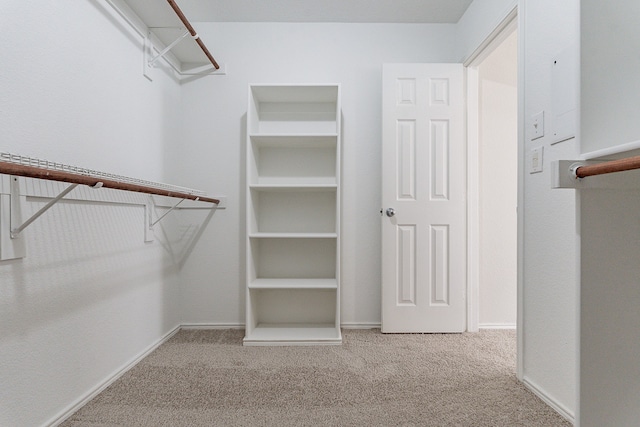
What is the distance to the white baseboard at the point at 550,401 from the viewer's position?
152 centimetres

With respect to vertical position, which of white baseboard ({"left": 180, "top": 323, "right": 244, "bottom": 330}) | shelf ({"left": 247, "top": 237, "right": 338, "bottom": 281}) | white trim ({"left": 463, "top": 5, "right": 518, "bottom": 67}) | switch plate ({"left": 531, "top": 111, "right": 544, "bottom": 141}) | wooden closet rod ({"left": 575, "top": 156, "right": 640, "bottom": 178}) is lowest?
white baseboard ({"left": 180, "top": 323, "right": 244, "bottom": 330})

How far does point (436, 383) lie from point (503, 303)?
4.01ft

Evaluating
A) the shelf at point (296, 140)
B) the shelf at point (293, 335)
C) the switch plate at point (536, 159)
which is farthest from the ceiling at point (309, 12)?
the shelf at point (293, 335)

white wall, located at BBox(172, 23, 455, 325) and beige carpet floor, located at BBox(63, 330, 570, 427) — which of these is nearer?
beige carpet floor, located at BBox(63, 330, 570, 427)

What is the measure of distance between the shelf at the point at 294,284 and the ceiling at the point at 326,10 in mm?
1935

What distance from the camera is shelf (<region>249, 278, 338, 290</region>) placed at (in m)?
2.43

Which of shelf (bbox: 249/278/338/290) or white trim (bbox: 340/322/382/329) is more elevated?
shelf (bbox: 249/278/338/290)

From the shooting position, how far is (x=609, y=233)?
91 cm

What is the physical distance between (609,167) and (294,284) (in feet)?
6.44

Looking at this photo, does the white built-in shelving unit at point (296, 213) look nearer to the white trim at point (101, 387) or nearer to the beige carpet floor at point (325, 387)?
the beige carpet floor at point (325, 387)

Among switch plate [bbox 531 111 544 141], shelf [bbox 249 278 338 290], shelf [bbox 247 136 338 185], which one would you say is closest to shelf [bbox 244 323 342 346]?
shelf [bbox 249 278 338 290]

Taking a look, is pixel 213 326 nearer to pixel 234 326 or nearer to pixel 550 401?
pixel 234 326

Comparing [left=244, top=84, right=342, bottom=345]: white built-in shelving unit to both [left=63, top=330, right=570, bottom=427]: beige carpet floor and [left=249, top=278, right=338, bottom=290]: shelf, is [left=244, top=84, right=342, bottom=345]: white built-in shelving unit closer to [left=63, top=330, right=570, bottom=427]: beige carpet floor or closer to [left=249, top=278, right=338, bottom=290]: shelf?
[left=249, top=278, right=338, bottom=290]: shelf

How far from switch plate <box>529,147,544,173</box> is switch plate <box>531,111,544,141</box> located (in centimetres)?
7
